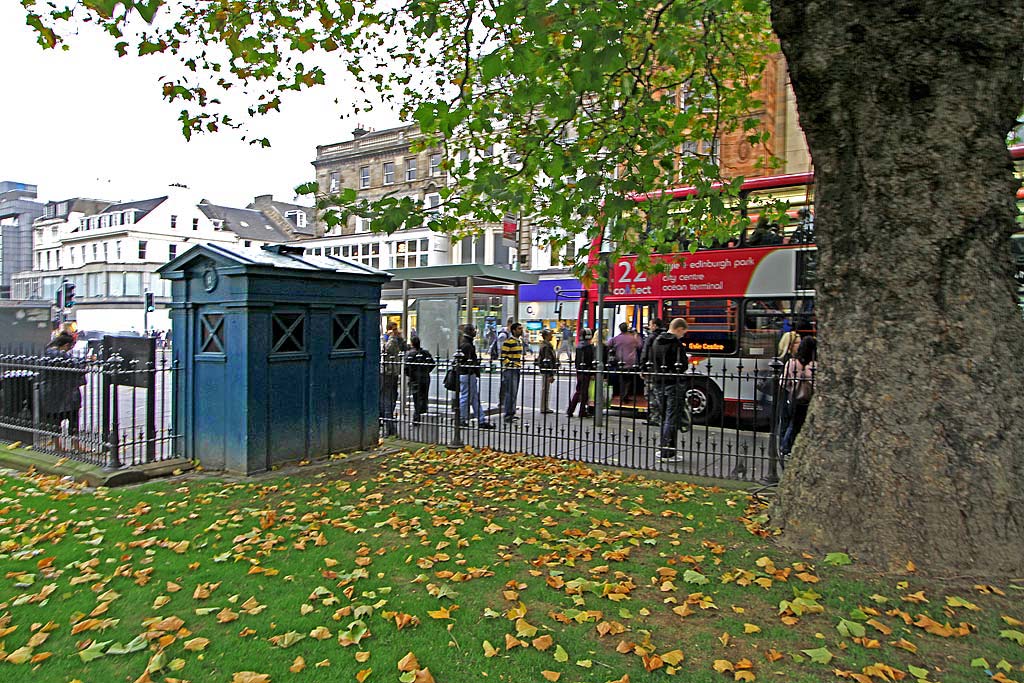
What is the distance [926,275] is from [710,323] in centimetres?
805

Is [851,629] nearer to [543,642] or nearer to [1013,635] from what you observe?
[1013,635]

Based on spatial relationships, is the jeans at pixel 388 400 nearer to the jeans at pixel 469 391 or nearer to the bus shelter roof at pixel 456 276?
the jeans at pixel 469 391

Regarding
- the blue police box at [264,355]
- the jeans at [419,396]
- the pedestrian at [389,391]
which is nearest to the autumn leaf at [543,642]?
the blue police box at [264,355]

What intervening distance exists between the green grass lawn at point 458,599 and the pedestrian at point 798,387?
7.18 ft

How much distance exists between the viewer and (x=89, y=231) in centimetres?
6869

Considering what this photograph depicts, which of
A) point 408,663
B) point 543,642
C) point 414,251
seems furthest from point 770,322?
point 414,251

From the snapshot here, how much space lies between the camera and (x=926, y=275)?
4340 mm

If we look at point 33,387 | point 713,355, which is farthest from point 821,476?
point 33,387

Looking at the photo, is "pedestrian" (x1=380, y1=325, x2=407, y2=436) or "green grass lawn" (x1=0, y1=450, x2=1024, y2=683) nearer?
"green grass lawn" (x1=0, y1=450, x2=1024, y2=683)

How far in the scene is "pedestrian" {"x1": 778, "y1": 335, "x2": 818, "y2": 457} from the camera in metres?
7.65

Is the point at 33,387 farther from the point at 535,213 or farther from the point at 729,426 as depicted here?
the point at 729,426

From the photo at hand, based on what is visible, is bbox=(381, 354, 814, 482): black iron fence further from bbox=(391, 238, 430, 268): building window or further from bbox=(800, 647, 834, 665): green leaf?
bbox=(391, 238, 430, 268): building window

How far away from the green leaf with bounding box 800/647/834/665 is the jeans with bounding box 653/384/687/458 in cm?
472

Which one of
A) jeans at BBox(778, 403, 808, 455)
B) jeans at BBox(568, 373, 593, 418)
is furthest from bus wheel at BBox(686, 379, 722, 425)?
jeans at BBox(778, 403, 808, 455)
